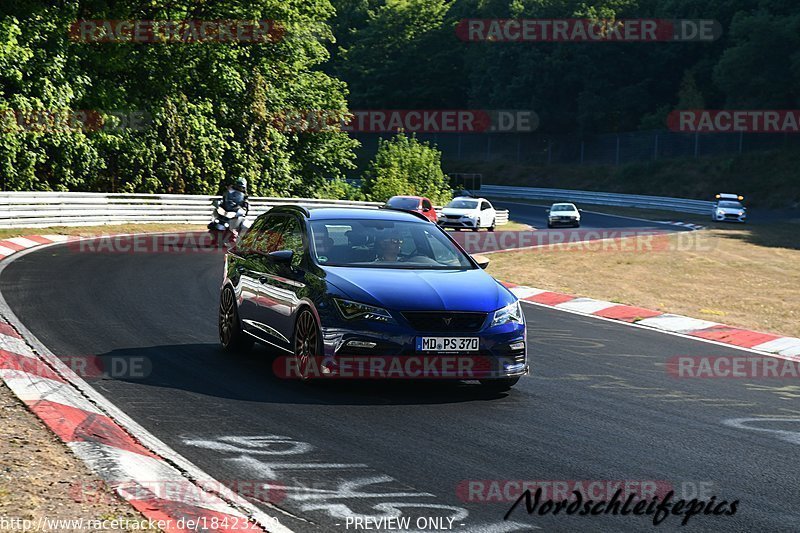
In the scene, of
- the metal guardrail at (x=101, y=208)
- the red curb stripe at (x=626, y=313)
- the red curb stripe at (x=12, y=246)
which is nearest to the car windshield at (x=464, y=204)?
the metal guardrail at (x=101, y=208)

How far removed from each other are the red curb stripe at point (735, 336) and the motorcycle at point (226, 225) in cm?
1393

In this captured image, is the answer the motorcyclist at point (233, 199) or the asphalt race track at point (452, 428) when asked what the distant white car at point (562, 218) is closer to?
the motorcyclist at point (233, 199)

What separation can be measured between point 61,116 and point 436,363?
30.2 metres

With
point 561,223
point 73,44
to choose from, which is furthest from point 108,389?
point 561,223

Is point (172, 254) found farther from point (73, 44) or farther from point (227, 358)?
point (73, 44)

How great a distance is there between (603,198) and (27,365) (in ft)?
240

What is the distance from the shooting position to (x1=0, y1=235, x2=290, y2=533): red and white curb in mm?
5617

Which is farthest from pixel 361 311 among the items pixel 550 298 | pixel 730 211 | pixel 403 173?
pixel 730 211

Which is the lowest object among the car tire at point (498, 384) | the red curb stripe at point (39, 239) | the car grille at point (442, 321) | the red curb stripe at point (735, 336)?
the red curb stripe at point (735, 336)

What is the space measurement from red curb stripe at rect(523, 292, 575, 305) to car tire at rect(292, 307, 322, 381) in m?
9.22

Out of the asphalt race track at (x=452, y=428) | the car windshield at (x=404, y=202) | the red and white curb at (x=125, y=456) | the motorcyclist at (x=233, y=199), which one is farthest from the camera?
the car windshield at (x=404, y=202)

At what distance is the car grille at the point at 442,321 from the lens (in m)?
9.15

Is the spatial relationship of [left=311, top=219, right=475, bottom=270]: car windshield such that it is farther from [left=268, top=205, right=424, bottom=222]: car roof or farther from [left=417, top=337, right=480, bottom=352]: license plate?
[left=417, top=337, right=480, bottom=352]: license plate

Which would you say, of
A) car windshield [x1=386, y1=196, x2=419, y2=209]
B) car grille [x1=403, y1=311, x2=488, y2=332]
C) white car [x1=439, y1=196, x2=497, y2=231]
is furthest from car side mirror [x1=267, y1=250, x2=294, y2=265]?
white car [x1=439, y1=196, x2=497, y2=231]
